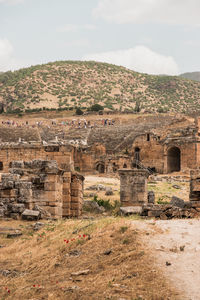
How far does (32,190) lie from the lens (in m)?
11.0

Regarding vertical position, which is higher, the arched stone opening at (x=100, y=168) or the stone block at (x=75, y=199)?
the arched stone opening at (x=100, y=168)

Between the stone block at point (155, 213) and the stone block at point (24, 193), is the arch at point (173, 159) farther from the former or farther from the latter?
the stone block at point (155, 213)

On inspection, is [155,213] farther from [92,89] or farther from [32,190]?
[92,89]

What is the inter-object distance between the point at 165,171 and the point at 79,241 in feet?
98.8

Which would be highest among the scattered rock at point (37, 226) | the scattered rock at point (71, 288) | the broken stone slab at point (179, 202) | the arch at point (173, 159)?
the arch at point (173, 159)

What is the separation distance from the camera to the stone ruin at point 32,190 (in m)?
10.5

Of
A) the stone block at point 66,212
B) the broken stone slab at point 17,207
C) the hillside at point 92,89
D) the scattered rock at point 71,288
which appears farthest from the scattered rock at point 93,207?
the hillside at point 92,89

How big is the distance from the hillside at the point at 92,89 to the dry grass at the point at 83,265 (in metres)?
72.7

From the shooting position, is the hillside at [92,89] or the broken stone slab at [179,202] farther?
the hillside at [92,89]

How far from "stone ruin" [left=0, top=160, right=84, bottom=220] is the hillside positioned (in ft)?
227

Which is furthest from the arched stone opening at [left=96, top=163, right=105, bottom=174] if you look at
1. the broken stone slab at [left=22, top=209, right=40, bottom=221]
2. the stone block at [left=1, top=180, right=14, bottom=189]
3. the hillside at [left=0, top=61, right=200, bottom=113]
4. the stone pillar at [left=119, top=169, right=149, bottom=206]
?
the hillside at [left=0, top=61, right=200, bottom=113]

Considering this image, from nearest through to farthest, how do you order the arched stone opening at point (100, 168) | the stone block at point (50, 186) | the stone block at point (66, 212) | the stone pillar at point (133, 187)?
the stone block at point (50, 186), the stone block at point (66, 212), the stone pillar at point (133, 187), the arched stone opening at point (100, 168)

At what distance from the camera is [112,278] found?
220 inches

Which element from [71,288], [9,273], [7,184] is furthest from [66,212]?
[71,288]
